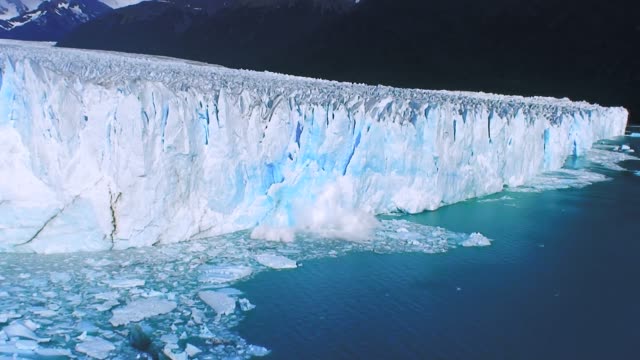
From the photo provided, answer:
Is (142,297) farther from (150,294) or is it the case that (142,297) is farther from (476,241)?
(476,241)

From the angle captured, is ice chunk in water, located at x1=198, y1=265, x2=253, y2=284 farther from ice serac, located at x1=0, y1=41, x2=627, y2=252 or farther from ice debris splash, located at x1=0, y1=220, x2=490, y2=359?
ice serac, located at x1=0, y1=41, x2=627, y2=252

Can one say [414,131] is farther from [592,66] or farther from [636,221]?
[592,66]

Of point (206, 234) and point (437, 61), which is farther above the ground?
point (437, 61)

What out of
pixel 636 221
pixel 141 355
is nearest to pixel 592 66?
pixel 636 221


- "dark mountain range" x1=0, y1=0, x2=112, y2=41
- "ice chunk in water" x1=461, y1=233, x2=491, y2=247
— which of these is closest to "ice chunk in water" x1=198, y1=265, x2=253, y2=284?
"ice chunk in water" x1=461, y1=233, x2=491, y2=247

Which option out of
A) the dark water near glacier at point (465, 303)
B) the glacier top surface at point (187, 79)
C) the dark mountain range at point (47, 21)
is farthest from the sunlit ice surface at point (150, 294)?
the dark mountain range at point (47, 21)

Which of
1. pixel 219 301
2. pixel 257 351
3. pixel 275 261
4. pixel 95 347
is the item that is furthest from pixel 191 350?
pixel 275 261
